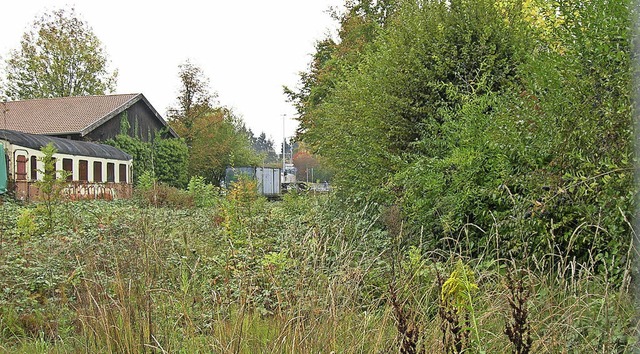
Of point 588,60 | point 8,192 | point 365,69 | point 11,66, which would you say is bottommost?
point 8,192

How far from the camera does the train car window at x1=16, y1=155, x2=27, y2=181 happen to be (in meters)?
17.4

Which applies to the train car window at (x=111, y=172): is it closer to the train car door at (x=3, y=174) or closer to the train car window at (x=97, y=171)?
the train car window at (x=97, y=171)

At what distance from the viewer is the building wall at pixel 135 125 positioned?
88.9 ft

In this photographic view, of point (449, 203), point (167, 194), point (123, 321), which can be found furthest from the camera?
point (167, 194)

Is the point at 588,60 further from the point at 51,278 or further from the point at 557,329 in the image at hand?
the point at 51,278

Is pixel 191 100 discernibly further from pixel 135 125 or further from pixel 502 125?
pixel 502 125

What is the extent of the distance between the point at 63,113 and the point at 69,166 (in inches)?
352

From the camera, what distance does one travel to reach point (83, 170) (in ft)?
70.5

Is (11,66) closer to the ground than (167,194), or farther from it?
farther from it

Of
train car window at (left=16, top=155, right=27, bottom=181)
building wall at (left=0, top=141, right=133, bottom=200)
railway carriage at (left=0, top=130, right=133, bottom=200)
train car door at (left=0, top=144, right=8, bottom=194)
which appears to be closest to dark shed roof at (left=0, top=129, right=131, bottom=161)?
railway carriage at (left=0, top=130, right=133, bottom=200)

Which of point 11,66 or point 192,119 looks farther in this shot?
point 192,119

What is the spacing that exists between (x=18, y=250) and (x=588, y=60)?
510 cm

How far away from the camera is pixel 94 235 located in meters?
5.27

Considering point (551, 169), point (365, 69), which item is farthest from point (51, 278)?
point (365, 69)
